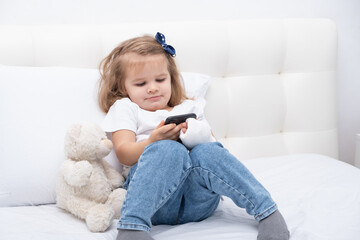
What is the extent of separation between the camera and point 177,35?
4.60ft

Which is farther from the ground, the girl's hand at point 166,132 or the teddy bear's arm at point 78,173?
the girl's hand at point 166,132

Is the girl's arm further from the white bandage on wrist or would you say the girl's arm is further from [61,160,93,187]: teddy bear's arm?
[61,160,93,187]: teddy bear's arm

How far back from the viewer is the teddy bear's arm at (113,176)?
107 cm

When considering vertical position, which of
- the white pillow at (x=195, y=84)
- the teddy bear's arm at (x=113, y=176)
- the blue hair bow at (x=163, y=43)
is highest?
the blue hair bow at (x=163, y=43)

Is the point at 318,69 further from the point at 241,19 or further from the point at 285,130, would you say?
the point at 241,19

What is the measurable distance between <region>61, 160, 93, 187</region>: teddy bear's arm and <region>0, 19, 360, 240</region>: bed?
113 mm

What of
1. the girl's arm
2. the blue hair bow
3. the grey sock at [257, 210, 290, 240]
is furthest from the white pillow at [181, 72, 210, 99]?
the grey sock at [257, 210, 290, 240]

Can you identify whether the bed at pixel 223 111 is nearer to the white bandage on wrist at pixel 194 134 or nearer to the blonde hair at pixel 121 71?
the blonde hair at pixel 121 71

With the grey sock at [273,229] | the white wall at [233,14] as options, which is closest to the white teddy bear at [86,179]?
the grey sock at [273,229]

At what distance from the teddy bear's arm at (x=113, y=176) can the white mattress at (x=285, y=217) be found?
13 centimetres

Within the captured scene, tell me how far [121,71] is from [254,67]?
56 centimetres

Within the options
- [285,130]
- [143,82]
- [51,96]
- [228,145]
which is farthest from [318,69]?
[51,96]

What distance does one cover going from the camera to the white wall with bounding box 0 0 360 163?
145 cm

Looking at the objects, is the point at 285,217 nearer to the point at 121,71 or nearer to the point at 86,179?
the point at 86,179
